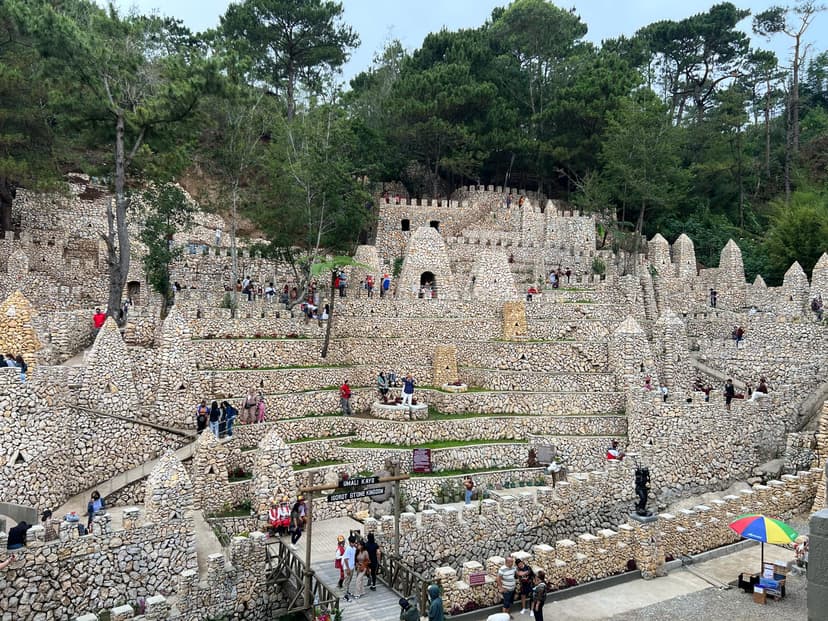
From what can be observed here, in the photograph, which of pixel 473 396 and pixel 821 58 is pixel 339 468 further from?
pixel 821 58

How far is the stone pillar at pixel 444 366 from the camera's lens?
78.2ft

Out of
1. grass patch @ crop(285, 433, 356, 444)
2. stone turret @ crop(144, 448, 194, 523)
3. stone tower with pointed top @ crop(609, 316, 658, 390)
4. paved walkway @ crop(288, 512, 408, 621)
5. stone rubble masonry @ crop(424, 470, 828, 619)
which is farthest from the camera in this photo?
stone tower with pointed top @ crop(609, 316, 658, 390)

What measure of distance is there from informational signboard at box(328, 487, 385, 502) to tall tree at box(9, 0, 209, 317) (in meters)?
12.3

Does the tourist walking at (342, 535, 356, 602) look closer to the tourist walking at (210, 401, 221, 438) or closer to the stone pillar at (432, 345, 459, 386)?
the tourist walking at (210, 401, 221, 438)

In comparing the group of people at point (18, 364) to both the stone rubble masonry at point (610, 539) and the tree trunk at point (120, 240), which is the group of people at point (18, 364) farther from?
the stone rubble masonry at point (610, 539)

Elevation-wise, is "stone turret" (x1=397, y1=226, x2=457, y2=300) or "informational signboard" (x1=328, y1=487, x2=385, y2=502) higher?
"stone turret" (x1=397, y1=226, x2=457, y2=300)

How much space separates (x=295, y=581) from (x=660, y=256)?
28.2 meters

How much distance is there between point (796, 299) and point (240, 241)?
1086 inches

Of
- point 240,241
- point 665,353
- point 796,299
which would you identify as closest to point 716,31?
point 796,299

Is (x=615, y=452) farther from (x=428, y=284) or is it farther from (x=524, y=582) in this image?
(x=428, y=284)

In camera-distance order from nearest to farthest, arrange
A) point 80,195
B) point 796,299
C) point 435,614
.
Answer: point 435,614
point 796,299
point 80,195

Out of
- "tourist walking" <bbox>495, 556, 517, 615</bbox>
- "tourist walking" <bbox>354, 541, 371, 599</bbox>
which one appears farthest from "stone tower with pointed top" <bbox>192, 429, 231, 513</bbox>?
"tourist walking" <bbox>495, 556, 517, 615</bbox>

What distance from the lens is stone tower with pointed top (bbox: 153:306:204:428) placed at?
725 inches

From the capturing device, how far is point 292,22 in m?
41.2
